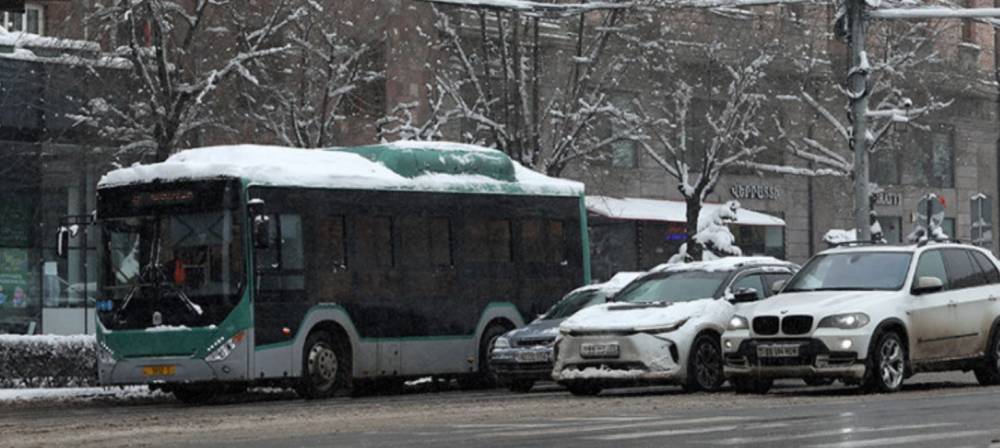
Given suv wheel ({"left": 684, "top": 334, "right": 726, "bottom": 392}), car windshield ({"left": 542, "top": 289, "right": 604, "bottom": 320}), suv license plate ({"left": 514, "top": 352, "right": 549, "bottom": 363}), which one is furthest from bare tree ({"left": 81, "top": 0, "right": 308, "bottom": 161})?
suv wheel ({"left": 684, "top": 334, "right": 726, "bottom": 392})

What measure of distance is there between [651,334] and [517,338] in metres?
3.46

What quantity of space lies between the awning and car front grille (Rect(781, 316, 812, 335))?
2623 cm

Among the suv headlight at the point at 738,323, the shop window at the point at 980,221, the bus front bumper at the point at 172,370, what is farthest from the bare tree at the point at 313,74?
the suv headlight at the point at 738,323

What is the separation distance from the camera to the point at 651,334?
2477 cm

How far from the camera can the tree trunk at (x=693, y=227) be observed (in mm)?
45938

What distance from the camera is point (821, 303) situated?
23125mm

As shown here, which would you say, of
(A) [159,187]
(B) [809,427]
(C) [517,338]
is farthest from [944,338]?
(A) [159,187]

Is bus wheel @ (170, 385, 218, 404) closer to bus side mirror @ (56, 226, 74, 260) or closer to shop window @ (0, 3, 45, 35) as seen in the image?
bus side mirror @ (56, 226, 74, 260)

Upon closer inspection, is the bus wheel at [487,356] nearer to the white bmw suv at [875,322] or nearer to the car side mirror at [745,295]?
the car side mirror at [745,295]

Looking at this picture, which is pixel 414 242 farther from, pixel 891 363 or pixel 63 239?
pixel 891 363

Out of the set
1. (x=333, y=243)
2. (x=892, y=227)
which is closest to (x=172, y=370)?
(x=333, y=243)

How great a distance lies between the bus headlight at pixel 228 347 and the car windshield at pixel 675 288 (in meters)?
4.66

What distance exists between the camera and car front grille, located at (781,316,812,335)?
2295 centimetres

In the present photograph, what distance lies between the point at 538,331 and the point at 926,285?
614cm
